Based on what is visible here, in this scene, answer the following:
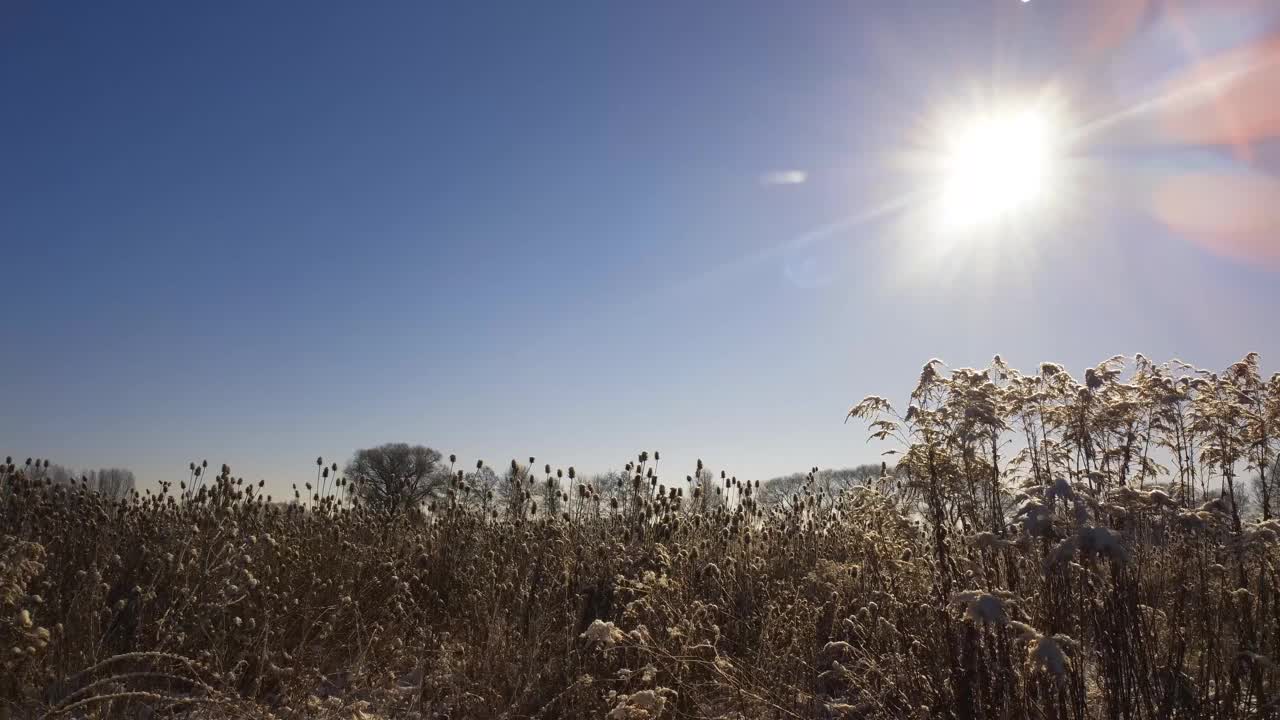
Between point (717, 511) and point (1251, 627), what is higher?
point (717, 511)

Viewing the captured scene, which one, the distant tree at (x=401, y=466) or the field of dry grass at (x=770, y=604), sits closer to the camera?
the field of dry grass at (x=770, y=604)

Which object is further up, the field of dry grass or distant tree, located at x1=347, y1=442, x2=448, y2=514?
distant tree, located at x1=347, y1=442, x2=448, y2=514

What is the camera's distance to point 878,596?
4.95m

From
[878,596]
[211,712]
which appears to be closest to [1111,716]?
[878,596]

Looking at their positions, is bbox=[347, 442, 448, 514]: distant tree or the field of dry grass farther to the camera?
bbox=[347, 442, 448, 514]: distant tree

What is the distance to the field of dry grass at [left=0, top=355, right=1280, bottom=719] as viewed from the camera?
328 cm

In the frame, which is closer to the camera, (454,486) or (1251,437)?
(1251,437)

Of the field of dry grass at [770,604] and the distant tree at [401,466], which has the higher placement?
the distant tree at [401,466]

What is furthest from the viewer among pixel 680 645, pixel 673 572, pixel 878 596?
pixel 673 572

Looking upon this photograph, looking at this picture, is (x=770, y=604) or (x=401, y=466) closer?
(x=770, y=604)

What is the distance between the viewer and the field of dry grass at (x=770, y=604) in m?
3.28

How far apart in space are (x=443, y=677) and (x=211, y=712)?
4.06ft

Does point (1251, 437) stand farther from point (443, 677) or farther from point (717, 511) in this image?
point (443, 677)

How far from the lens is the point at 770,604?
4.68 metres
